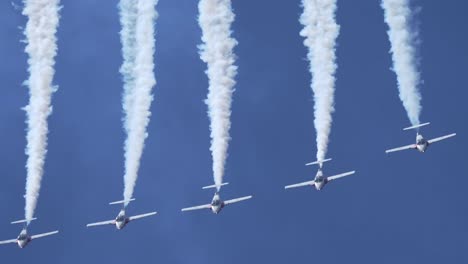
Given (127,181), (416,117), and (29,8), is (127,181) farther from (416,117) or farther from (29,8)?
(416,117)

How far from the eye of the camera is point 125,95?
78625 mm

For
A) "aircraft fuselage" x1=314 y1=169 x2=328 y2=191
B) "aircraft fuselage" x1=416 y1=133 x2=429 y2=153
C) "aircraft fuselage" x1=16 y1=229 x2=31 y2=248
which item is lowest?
"aircraft fuselage" x1=16 y1=229 x2=31 y2=248

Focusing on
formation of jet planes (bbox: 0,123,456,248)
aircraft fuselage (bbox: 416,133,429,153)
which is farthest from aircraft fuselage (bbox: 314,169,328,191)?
aircraft fuselage (bbox: 416,133,429,153)

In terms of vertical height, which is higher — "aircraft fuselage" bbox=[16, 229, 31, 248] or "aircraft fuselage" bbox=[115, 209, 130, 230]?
"aircraft fuselage" bbox=[115, 209, 130, 230]

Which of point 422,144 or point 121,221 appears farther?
point 121,221

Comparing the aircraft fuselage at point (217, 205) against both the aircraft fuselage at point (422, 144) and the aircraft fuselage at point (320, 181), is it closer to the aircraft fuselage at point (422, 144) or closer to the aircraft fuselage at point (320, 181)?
the aircraft fuselage at point (320, 181)

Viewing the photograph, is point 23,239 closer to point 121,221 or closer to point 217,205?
point 121,221

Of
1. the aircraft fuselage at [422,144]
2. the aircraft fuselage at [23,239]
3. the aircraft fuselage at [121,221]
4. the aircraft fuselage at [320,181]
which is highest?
the aircraft fuselage at [422,144]

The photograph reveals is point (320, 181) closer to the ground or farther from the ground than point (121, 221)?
farther from the ground

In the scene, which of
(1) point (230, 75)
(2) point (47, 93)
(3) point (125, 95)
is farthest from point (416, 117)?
(2) point (47, 93)

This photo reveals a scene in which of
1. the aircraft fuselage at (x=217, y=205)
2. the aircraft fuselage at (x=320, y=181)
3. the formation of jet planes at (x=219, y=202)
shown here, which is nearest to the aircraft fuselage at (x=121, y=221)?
the formation of jet planes at (x=219, y=202)

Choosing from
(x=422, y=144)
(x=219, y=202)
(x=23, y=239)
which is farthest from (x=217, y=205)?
(x=422, y=144)

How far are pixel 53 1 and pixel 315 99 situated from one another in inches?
782

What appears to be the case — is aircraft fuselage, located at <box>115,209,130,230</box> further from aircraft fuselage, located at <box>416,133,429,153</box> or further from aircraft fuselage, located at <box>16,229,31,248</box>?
aircraft fuselage, located at <box>416,133,429,153</box>
